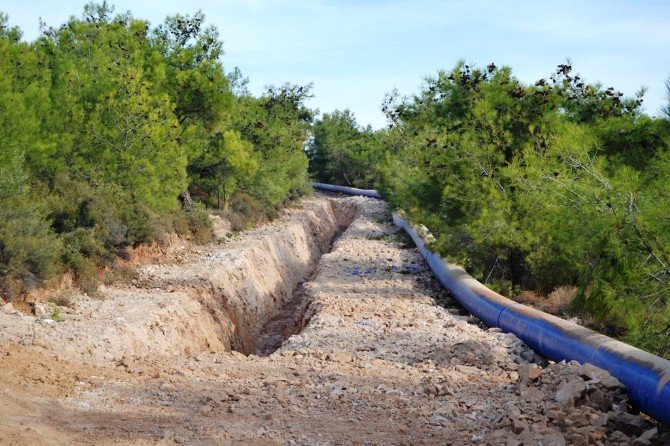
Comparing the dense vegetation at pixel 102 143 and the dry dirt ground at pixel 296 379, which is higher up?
the dense vegetation at pixel 102 143

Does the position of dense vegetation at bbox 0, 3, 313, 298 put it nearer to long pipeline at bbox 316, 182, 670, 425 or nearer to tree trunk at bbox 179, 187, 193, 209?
tree trunk at bbox 179, 187, 193, 209

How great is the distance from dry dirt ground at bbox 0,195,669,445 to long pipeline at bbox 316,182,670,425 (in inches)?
8.8

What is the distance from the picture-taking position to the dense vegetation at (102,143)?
13781 millimetres

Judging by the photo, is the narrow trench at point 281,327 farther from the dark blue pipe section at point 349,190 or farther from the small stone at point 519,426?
the dark blue pipe section at point 349,190

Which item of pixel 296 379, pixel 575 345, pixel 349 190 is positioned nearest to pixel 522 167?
pixel 575 345

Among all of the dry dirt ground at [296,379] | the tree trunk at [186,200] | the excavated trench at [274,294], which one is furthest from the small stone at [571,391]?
the tree trunk at [186,200]

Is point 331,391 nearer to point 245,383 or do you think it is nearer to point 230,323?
point 245,383

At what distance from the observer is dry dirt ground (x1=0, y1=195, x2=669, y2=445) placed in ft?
20.4

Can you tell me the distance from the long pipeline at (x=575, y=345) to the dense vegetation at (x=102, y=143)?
8146 millimetres

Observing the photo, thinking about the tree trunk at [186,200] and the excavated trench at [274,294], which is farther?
the tree trunk at [186,200]

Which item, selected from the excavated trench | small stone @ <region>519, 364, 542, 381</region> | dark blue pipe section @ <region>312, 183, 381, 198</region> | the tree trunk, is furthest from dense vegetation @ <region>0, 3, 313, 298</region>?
dark blue pipe section @ <region>312, 183, 381, 198</region>

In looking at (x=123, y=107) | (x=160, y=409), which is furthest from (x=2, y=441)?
(x=123, y=107)

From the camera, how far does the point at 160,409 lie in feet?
23.0

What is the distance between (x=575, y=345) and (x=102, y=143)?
14013 mm
